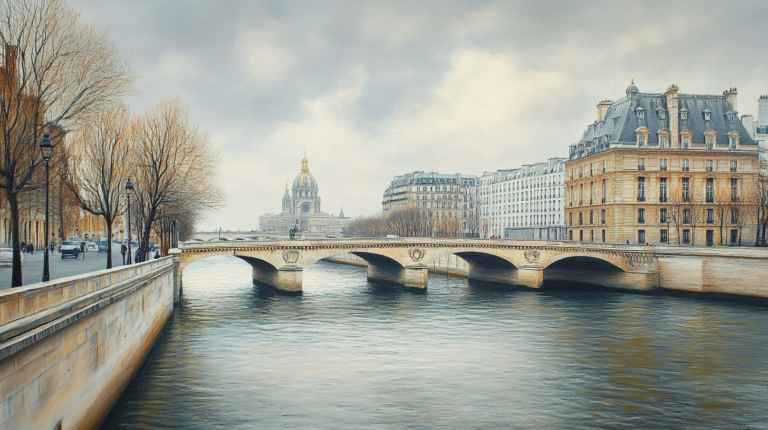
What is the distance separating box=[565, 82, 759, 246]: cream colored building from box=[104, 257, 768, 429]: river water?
26122mm

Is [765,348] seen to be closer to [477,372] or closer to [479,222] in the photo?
[477,372]

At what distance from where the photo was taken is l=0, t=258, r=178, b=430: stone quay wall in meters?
12.1

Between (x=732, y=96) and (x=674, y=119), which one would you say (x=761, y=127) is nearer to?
(x=732, y=96)

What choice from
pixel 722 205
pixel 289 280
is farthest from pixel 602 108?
pixel 289 280

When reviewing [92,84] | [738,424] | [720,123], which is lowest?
[738,424]

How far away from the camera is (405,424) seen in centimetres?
2130

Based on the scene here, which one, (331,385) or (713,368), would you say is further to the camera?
(713,368)

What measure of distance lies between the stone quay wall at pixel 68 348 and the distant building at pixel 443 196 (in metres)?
132

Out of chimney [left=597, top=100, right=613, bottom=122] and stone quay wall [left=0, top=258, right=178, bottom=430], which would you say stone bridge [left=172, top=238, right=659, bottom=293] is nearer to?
chimney [left=597, top=100, right=613, bottom=122]

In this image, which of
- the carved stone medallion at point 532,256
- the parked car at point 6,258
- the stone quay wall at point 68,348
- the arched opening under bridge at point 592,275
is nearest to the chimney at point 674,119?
the arched opening under bridge at point 592,275

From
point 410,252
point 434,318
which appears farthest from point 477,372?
point 410,252

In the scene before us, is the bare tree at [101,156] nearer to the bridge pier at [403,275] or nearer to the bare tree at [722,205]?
the bridge pier at [403,275]

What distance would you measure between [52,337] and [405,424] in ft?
37.8

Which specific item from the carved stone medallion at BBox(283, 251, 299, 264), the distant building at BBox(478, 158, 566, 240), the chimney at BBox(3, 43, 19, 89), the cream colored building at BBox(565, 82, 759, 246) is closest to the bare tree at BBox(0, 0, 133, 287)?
the chimney at BBox(3, 43, 19, 89)
